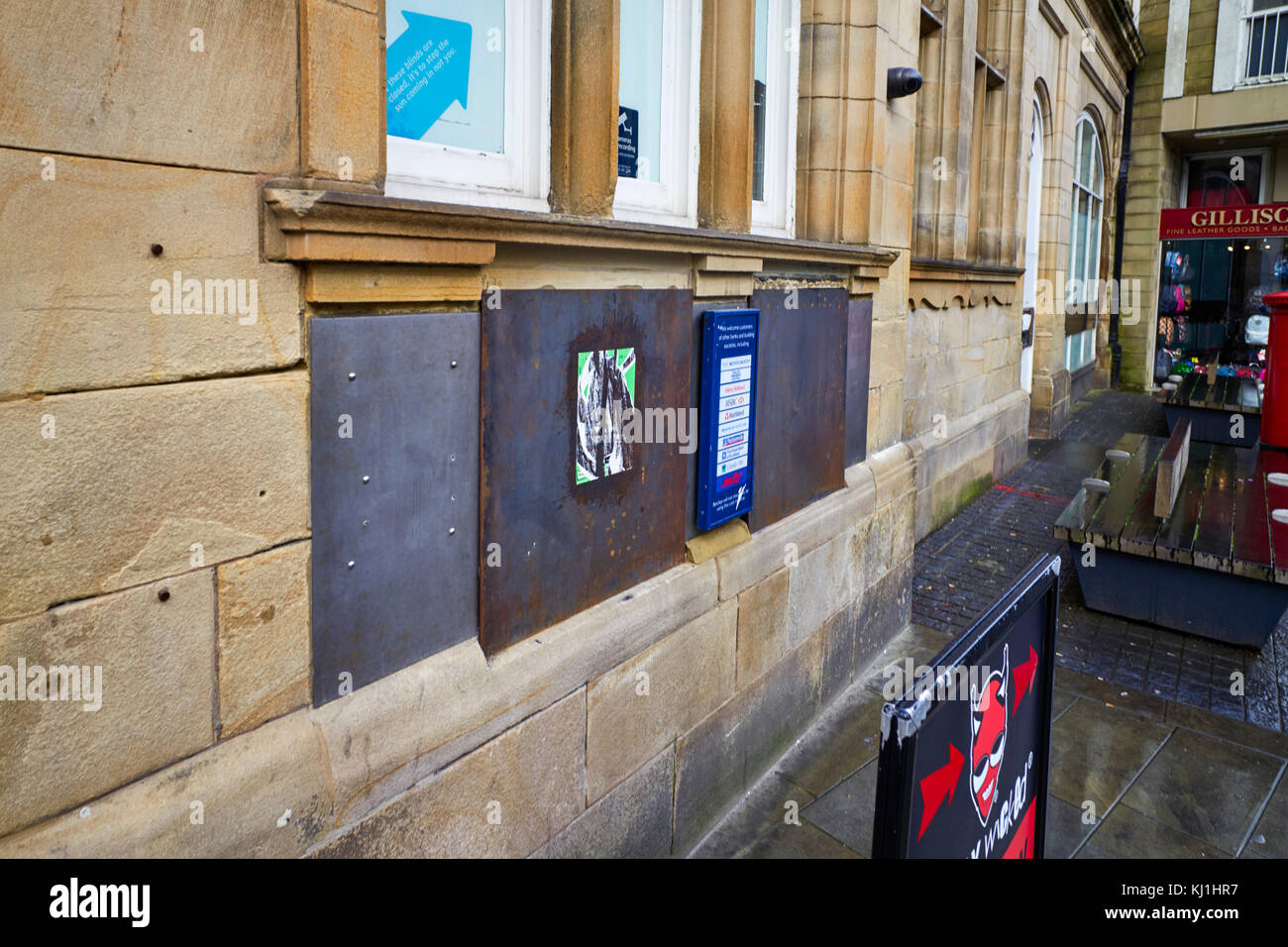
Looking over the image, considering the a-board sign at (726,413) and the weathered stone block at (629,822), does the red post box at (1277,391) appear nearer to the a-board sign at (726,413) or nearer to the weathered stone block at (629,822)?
the a-board sign at (726,413)

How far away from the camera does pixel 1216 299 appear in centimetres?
1841

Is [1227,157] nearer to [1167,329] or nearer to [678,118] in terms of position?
[1167,329]

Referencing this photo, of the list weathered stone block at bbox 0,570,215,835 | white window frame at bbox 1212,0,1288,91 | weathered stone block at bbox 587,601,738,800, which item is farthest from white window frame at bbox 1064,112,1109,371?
weathered stone block at bbox 0,570,215,835

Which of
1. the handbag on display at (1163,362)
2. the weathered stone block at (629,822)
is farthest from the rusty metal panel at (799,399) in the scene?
the handbag on display at (1163,362)

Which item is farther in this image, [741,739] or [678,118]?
[741,739]

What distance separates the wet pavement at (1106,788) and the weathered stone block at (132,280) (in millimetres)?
2706

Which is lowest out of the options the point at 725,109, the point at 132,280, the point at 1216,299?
the point at 132,280

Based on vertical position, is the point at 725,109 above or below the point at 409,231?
above

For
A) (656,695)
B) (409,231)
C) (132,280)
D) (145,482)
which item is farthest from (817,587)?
(132,280)

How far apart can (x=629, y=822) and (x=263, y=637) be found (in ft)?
5.49

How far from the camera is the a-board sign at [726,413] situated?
142 inches

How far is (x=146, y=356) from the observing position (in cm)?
179

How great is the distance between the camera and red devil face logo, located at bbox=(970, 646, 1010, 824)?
184 centimetres
